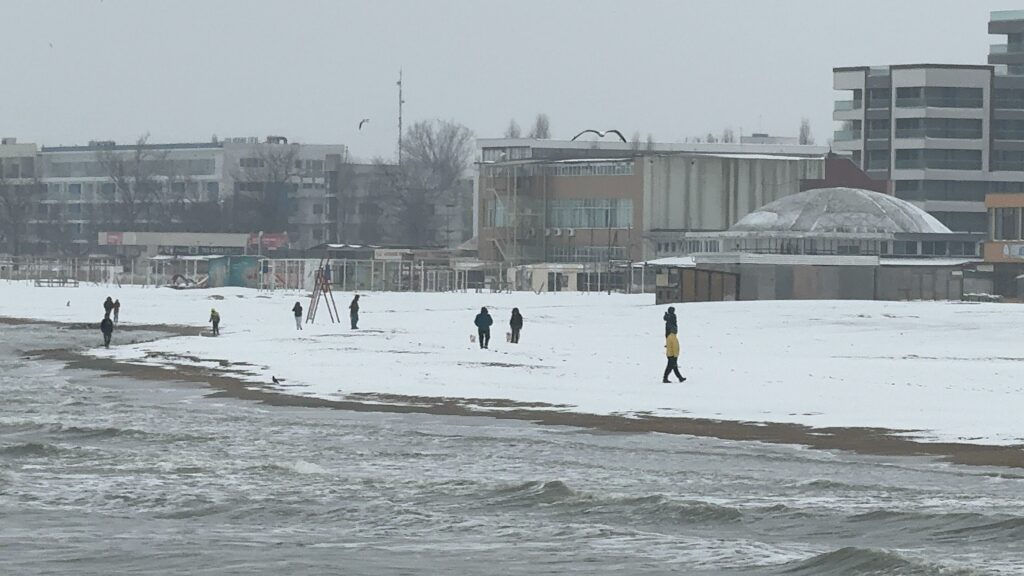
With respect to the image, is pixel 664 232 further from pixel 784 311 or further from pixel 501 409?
pixel 501 409

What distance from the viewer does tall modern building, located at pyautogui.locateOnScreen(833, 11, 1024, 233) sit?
153500mm

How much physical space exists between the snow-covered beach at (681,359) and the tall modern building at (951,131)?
65330 mm

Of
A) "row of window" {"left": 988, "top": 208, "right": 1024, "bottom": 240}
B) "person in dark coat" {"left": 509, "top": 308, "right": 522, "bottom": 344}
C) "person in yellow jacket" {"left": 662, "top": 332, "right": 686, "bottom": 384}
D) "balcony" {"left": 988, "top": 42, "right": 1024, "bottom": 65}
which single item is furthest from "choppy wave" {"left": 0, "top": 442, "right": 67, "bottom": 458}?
"balcony" {"left": 988, "top": 42, "right": 1024, "bottom": 65}

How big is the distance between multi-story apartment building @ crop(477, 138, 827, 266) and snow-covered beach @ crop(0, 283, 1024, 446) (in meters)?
36.8

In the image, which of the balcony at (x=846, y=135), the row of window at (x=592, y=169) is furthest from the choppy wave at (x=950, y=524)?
the balcony at (x=846, y=135)

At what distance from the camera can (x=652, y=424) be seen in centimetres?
3600

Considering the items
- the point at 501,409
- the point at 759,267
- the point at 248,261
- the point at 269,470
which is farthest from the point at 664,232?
the point at 269,470

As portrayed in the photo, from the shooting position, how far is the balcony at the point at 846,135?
15888 cm

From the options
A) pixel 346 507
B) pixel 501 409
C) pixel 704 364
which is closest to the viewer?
pixel 346 507

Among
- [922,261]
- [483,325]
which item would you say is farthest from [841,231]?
[483,325]

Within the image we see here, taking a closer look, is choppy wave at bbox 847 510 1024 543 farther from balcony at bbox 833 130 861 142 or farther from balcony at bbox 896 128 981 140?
balcony at bbox 833 130 861 142

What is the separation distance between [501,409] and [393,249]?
11550 cm

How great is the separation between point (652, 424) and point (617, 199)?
322 feet

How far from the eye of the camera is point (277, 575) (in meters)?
19.5
